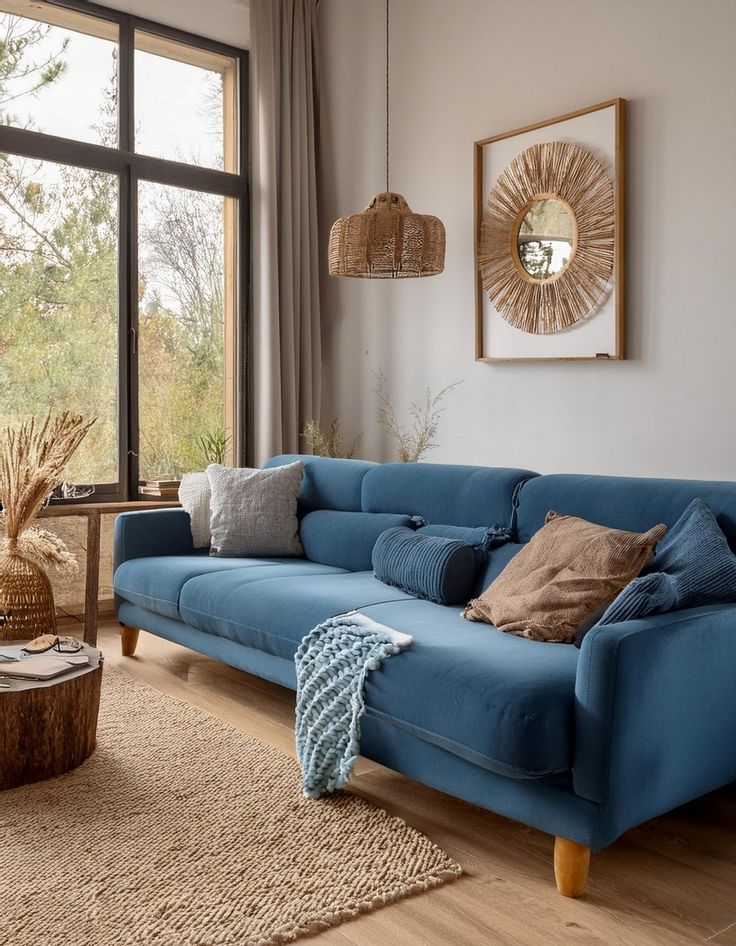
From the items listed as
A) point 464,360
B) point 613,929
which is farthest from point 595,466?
point 613,929

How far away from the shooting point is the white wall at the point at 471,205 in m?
3.47

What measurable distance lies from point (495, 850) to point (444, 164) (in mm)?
3346

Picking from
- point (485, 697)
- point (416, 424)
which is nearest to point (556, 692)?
point (485, 697)

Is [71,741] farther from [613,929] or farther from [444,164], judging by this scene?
[444,164]

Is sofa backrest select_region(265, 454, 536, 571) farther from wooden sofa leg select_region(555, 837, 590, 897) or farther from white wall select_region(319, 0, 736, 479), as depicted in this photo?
wooden sofa leg select_region(555, 837, 590, 897)

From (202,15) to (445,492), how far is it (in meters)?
3.14

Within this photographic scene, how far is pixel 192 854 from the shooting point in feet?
6.99

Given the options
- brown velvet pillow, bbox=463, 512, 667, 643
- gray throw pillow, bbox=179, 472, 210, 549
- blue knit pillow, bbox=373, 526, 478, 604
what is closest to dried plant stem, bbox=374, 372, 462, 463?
gray throw pillow, bbox=179, 472, 210, 549

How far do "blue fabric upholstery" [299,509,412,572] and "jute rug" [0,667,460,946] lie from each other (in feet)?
3.09

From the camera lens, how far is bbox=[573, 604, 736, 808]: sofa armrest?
1.90 meters

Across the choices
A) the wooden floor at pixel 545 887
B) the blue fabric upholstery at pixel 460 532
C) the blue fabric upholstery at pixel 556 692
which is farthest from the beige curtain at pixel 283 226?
the wooden floor at pixel 545 887

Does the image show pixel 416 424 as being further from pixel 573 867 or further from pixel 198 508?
pixel 573 867

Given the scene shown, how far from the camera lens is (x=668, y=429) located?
3.63 m

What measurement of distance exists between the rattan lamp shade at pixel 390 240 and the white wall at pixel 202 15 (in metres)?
1.65
